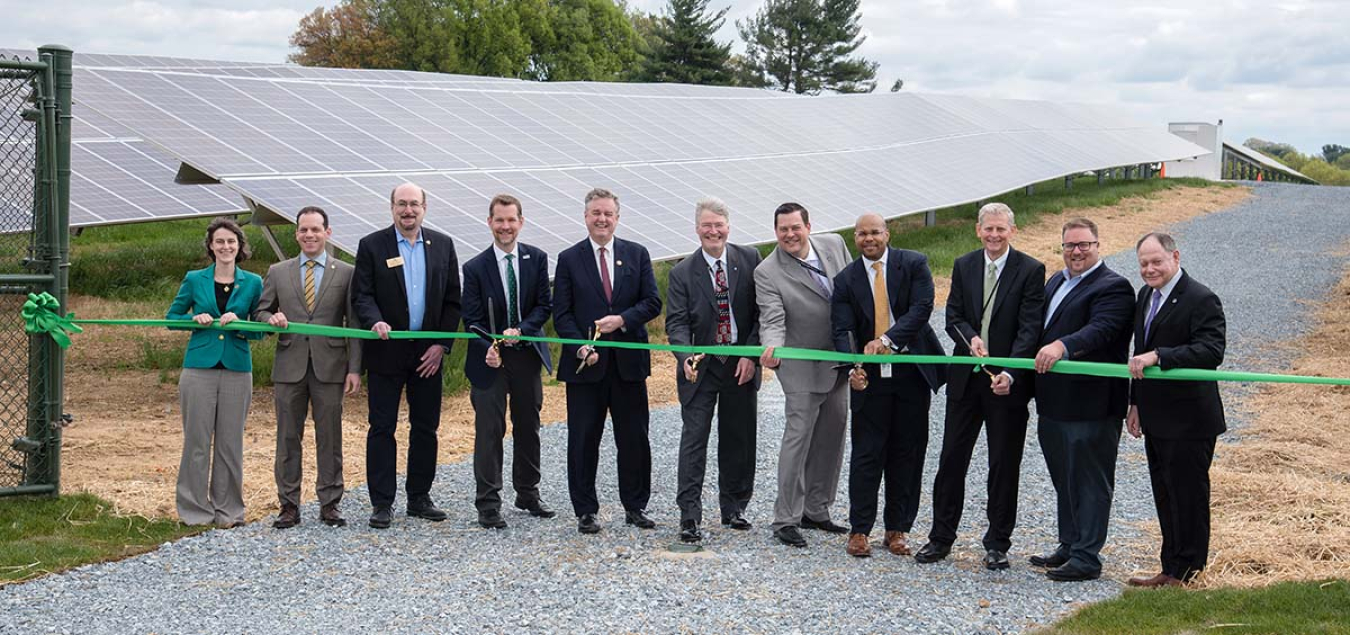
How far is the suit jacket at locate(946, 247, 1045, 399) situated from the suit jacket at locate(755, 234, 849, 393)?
0.73 metres

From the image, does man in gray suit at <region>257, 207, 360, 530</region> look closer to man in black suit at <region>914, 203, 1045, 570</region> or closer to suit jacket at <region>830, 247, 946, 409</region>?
suit jacket at <region>830, 247, 946, 409</region>

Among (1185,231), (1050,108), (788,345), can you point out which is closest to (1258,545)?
(788,345)

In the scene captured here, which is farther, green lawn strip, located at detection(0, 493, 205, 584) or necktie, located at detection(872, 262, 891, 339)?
necktie, located at detection(872, 262, 891, 339)

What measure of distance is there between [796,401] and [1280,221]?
27.9 meters

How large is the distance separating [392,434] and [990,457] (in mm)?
3288

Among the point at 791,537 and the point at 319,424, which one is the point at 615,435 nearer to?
the point at 791,537

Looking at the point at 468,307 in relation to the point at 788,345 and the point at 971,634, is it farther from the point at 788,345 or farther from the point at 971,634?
the point at 971,634

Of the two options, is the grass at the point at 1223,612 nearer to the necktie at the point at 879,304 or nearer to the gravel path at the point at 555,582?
the gravel path at the point at 555,582

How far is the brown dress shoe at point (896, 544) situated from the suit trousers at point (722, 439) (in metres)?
0.95

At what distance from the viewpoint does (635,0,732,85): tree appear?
5681 cm

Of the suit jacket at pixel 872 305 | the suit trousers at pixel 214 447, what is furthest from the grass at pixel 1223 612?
the suit trousers at pixel 214 447

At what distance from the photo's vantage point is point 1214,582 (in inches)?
244

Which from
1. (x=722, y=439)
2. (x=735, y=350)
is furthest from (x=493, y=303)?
(x=722, y=439)

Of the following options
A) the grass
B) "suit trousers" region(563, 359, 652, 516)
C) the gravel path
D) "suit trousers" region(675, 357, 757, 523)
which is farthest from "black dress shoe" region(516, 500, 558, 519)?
the grass
